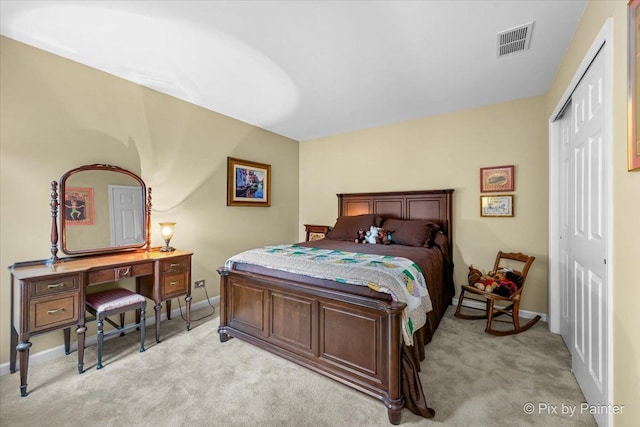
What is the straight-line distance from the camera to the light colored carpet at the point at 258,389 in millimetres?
1615

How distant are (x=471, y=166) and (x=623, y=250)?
242cm

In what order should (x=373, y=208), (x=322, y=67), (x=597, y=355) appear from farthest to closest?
(x=373, y=208) < (x=322, y=67) < (x=597, y=355)

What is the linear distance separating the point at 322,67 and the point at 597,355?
115 inches

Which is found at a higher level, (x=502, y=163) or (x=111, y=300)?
(x=502, y=163)

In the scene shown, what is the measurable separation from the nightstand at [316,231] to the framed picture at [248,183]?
87cm

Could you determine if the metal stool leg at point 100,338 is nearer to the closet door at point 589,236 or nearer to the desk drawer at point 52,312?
Result: the desk drawer at point 52,312

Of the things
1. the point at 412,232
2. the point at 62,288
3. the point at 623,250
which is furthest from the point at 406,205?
the point at 62,288

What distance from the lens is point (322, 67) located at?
2.54 m

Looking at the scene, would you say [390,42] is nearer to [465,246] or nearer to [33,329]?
[465,246]

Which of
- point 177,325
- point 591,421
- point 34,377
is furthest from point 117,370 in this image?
point 591,421

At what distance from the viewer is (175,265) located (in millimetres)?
2701

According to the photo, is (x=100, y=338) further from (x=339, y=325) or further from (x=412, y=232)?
(x=412, y=232)

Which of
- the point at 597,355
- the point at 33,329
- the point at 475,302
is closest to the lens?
the point at 597,355

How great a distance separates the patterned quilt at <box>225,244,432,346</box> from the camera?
1765 mm
